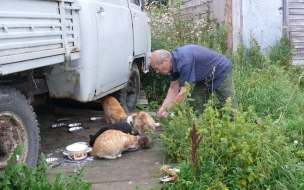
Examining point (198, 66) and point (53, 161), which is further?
point (198, 66)

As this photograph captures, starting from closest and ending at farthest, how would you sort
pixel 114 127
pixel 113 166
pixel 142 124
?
pixel 113 166, pixel 114 127, pixel 142 124

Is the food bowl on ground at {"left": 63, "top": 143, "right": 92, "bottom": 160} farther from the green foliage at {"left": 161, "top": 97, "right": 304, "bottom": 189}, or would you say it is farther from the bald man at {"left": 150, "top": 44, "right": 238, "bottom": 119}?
the green foliage at {"left": 161, "top": 97, "right": 304, "bottom": 189}

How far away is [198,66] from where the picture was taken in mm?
5000

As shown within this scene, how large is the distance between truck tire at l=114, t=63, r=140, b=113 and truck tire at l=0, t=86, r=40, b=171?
106 inches

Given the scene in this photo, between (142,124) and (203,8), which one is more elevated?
(203,8)

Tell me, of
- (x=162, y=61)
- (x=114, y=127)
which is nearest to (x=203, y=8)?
(x=162, y=61)

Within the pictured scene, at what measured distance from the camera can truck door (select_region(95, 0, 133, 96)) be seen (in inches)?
185

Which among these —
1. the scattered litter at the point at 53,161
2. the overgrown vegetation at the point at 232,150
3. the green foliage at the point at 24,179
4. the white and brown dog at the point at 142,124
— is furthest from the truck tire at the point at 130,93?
the green foliage at the point at 24,179

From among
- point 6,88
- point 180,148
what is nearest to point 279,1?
point 180,148

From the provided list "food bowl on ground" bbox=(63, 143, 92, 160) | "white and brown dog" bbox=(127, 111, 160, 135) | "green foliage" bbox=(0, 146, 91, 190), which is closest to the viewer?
"green foliage" bbox=(0, 146, 91, 190)

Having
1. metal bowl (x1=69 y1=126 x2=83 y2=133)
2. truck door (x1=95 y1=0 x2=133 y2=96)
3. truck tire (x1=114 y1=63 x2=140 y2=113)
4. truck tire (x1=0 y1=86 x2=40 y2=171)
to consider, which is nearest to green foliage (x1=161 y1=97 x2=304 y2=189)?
truck tire (x1=0 y1=86 x2=40 y2=171)

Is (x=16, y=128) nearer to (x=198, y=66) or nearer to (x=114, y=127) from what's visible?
(x=114, y=127)

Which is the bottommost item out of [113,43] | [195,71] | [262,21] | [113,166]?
[113,166]

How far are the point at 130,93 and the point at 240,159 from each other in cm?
362
